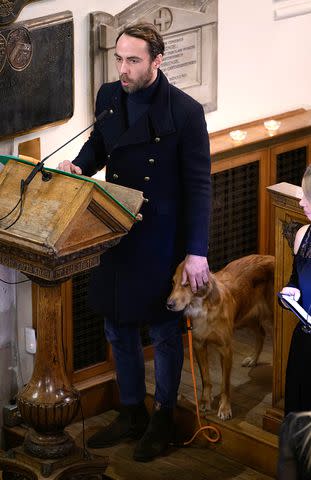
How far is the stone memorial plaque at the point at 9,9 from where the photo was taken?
5824 mm

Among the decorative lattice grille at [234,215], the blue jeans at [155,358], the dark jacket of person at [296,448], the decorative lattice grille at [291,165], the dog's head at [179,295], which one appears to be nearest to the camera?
the dark jacket of person at [296,448]

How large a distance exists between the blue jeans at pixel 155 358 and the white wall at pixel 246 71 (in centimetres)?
56

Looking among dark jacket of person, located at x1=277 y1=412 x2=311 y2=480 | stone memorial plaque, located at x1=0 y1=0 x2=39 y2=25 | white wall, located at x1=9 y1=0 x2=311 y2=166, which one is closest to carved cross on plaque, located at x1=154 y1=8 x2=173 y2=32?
white wall, located at x1=9 y1=0 x2=311 y2=166

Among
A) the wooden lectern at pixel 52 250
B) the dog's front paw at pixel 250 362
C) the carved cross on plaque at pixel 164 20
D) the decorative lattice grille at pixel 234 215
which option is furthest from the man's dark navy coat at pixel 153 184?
the decorative lattice grille at pixel 234 215

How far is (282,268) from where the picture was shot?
598 centimetres

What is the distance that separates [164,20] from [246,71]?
0.76 meters

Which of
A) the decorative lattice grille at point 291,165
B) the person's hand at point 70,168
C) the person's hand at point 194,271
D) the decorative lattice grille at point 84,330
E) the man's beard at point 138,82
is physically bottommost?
the decorative lattice grille at point 84,330

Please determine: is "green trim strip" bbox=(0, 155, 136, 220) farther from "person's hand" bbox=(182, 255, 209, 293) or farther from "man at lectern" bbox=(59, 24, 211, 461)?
"person's hand" bbox=(182, 255, 209, 293)

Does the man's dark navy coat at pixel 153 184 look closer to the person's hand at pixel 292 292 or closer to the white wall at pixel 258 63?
the person's hand at pixel 292 292

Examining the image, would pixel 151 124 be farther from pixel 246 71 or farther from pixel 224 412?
pixel 246 71

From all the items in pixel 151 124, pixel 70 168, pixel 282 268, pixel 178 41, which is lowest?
pixel 282 268

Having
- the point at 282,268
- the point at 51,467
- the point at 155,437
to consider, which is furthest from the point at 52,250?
the point at 155,437

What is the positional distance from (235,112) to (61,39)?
1.42 m

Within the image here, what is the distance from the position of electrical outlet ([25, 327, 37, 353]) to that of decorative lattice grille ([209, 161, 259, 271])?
125cm
